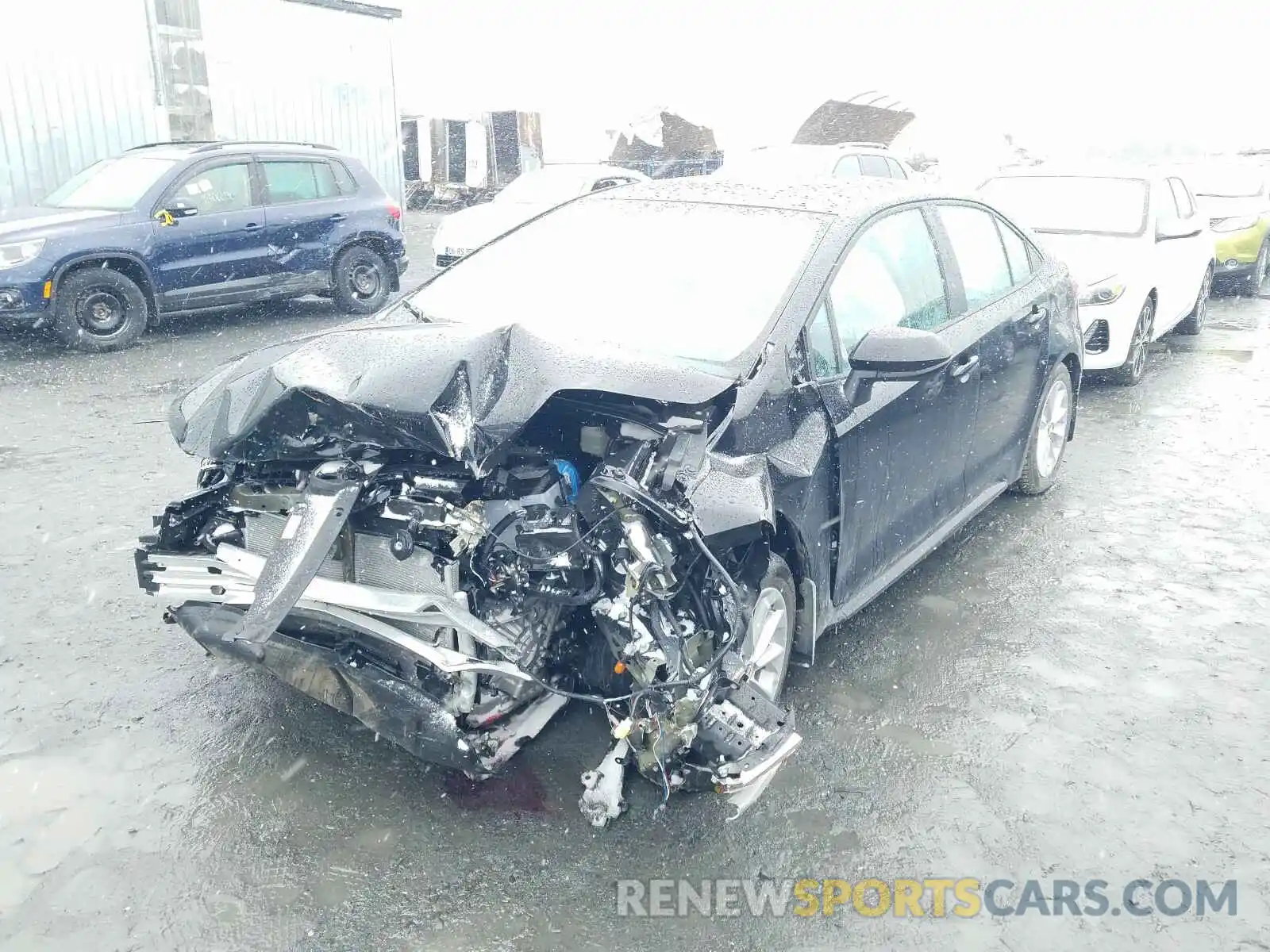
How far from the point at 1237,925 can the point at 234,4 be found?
1629 cm

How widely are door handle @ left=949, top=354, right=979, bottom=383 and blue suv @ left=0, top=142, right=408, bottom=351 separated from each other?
25.3ft

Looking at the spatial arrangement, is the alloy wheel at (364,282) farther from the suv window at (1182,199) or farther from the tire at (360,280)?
the suv window at (1182,199)

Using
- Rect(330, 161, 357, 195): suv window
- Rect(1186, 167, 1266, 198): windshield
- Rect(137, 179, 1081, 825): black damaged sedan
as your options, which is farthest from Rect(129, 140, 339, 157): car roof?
Rect(1186, 167, 1266, 198): windshield

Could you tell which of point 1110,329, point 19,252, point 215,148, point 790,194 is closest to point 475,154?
point 215,148

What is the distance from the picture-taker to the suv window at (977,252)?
15.0 feet

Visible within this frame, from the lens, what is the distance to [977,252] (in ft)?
15.6

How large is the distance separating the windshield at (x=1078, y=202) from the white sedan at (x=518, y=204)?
449 cm

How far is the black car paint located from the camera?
2.97 metres

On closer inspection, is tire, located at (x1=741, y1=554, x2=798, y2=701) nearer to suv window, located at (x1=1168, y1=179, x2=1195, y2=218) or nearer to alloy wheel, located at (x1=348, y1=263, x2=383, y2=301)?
suv window, located at (x1=1168, y1=179, x2=1195, y2=218)

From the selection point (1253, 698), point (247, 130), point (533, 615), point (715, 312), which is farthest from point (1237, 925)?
point (247, 130)

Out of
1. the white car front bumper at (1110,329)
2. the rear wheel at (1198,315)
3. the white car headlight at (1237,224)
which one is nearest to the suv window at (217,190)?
the white car front bumper at (1110,329)

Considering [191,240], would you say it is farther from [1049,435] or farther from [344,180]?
[1049,435]

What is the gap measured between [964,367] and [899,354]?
1.05 m

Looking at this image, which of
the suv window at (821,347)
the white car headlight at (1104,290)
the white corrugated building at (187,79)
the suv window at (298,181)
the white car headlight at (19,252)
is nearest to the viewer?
the suv window at (821,347)
